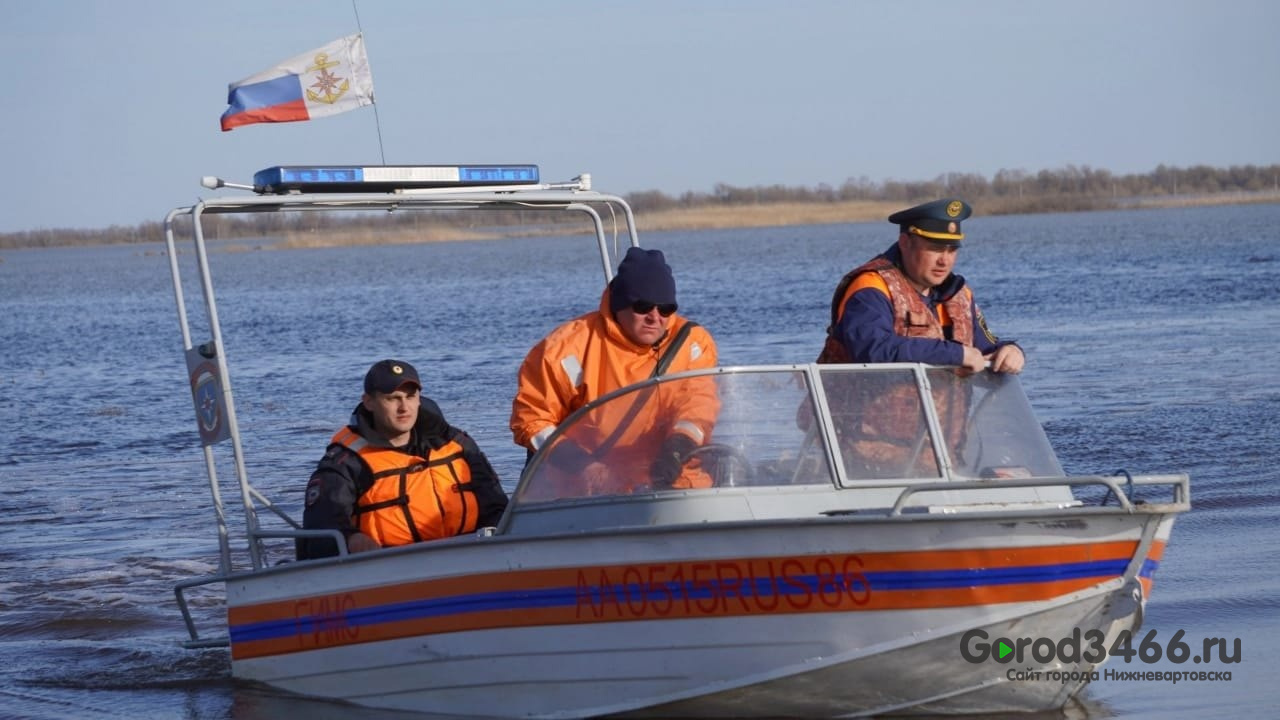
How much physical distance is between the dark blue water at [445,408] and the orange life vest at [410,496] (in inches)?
30.1

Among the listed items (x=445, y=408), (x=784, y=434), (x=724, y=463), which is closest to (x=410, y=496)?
(x=724, y=463)

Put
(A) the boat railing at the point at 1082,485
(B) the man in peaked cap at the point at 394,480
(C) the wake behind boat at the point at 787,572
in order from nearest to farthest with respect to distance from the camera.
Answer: (A) the boat railing at the point at 1082,485
(C) the wake behind boat at the point at 787,572
(B) the man in peaked cap at the point at 394,480

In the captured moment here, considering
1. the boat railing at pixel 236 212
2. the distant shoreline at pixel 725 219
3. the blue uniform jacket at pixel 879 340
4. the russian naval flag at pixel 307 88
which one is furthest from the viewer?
the distant shoreline at pixel 725 219

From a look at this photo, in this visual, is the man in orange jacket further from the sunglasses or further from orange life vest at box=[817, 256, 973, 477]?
orange life vest at box=[817, 256, 973, 477]

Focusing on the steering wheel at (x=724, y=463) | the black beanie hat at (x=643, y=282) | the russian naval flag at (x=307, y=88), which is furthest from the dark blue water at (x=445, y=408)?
the russian naval flag at (x=307, y=88)

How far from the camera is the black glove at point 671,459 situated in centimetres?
558

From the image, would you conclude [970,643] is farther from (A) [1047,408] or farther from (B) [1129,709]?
(A) [1047,408]

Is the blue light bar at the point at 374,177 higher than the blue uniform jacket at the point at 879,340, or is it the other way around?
the blue light bar at the point at 374,177

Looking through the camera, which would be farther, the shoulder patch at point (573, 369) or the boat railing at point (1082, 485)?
the shoulder patch at point (573, 369)

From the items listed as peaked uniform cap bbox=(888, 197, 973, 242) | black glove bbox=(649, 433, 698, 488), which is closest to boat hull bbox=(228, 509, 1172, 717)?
black glove bbox=(649, 433, 698, 488)

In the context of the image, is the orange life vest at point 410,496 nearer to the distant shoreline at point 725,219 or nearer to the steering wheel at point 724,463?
the steering wheel at point 724,463

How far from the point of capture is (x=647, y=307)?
19.4 feet

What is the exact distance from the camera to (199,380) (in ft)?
21.9

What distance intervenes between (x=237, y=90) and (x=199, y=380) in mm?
1244
